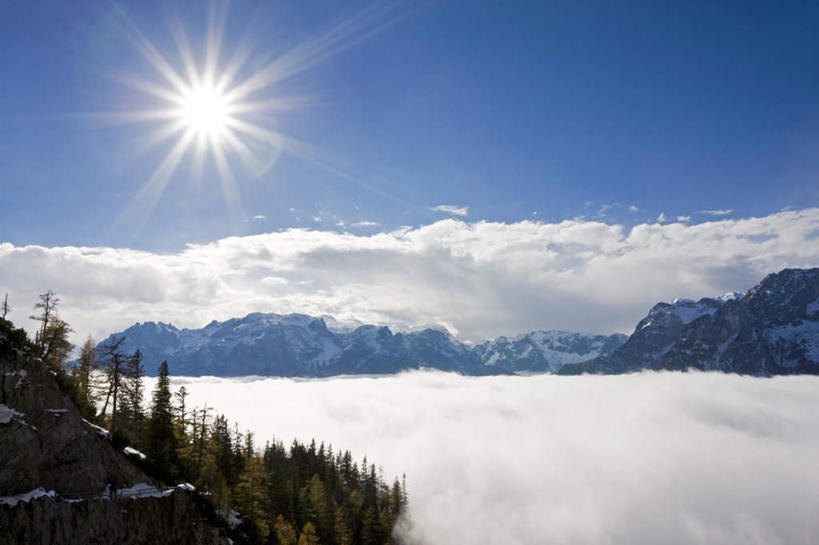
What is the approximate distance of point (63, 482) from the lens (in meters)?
30.7

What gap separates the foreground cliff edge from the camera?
27.6m

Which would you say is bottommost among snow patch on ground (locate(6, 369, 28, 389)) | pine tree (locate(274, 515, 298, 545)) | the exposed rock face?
pine tree (locate(274, 515, 298, 545))

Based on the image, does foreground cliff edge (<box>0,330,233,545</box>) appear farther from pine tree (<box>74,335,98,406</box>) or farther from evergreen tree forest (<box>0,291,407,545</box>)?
pine tree (<box>74,335,98,406</box>)

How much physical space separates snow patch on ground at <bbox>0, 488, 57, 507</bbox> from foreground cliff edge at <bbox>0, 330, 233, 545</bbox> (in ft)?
0.16

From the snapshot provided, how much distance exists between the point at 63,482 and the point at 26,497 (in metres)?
3.14

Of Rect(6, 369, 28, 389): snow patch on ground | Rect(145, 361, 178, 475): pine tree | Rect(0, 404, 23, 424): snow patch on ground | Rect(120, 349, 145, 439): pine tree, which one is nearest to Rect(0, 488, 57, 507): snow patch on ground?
Rect(0, 404, 23, 424): snow patch on ground

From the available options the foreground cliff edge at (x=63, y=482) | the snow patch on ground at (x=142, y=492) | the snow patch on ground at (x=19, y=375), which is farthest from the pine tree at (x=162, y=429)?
the snow patch on ground at (x=19, y=375)

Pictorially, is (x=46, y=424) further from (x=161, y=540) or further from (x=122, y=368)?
(x=122, y=368)

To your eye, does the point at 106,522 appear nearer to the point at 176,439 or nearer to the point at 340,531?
the point at 176,439

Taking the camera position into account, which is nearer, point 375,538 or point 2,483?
point 2,483

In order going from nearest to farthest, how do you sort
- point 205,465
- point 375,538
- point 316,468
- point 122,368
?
point 122,368 < point 205,465 < point 375,538 < point 316,468

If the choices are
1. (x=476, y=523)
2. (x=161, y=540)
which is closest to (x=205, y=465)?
(x=161, y=540)

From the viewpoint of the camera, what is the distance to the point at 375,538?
298 ft

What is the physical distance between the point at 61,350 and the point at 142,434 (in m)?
13.1
